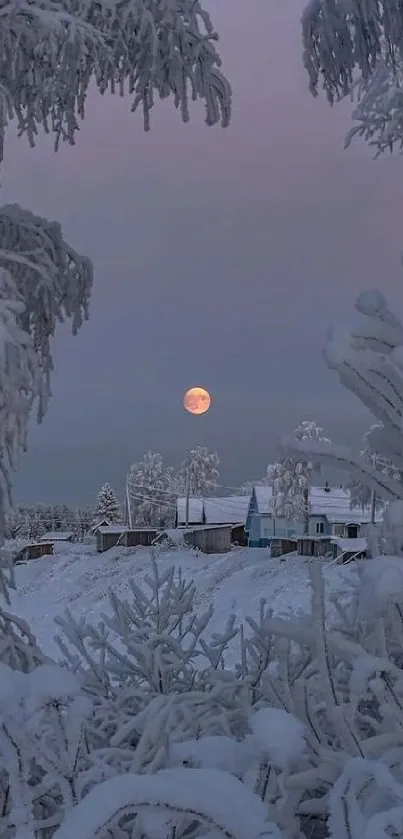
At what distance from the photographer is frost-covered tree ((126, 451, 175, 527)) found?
5825 centimetres

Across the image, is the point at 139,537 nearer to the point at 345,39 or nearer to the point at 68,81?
the point at 345,39

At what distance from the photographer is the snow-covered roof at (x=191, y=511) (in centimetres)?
5044

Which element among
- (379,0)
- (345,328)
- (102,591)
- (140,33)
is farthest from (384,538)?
(102,591)

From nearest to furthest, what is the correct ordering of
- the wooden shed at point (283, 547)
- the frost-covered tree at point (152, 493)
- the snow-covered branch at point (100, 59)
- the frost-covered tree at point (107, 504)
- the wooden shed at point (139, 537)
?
the snow-covered branch at point (100, 59), the wooden shed at point (283, 547), the wooden shed at point (139, 537), the frost-covered tree at point (152, 493), the frost-covered tree at point (107, 504)

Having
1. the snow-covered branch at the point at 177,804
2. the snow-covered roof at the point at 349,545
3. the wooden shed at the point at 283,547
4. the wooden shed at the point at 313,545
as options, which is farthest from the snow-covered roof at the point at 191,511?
the snow-covered branch at the point at 177,804

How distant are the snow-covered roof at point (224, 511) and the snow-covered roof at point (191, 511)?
548 millimetres

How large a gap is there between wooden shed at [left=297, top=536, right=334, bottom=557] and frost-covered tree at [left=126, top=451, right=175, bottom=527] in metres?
32.7

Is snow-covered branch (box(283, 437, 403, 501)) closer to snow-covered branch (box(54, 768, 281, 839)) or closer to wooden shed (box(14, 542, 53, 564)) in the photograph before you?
snow-covered branch (box(54, 768, 281, 839))

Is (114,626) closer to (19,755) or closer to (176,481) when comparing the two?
(19,755)

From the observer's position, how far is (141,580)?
1980cm

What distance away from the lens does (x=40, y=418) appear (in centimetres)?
331

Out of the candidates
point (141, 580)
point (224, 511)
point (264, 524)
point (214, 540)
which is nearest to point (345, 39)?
point (141, 580)

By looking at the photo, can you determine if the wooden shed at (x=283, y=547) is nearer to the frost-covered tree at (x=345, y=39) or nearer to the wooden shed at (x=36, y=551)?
the wooden shed at (x=36, y=551)

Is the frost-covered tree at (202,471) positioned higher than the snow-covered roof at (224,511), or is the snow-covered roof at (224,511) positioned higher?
the frost-covered tree at (202,471)
